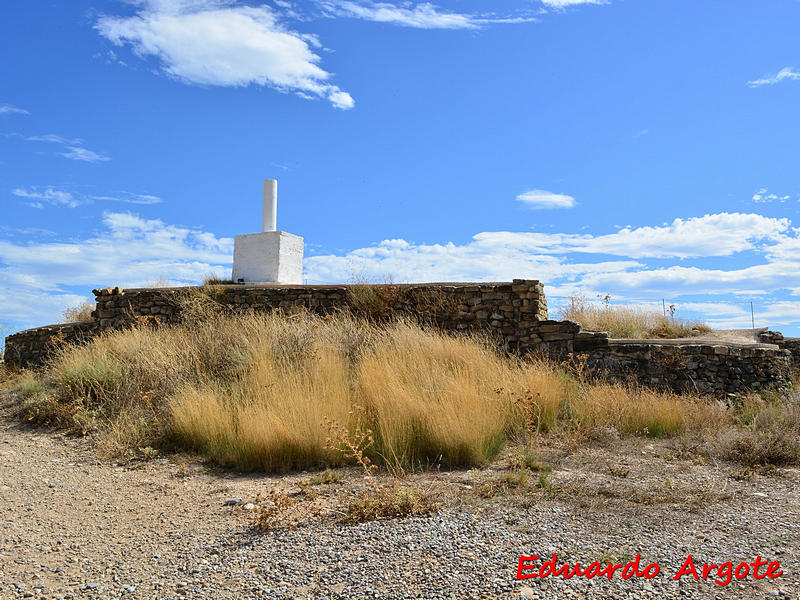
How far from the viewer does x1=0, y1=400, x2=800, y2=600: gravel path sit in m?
3.75

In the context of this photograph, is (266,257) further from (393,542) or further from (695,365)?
(393,542)

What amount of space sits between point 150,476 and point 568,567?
15.6 feet

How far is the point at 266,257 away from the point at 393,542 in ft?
36.1

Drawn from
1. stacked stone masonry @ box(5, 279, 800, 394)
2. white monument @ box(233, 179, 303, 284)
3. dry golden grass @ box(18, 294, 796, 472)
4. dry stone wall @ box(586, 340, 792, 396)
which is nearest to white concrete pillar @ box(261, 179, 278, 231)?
white monument @ box(233, 179, 303, 284)

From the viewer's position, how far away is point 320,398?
735 centimetres

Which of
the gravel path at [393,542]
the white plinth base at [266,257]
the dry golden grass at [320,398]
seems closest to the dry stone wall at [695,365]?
the dry golden grass at [320,398]

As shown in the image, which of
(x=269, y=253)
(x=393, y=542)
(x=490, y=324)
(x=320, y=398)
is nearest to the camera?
(x=393, y=542)

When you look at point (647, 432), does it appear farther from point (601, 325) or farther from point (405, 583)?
point (601, 325)

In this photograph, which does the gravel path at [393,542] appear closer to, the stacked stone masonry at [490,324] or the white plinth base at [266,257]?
the stacked stone masonry at [490,324]

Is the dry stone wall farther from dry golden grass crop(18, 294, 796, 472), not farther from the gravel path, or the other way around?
the gravel path

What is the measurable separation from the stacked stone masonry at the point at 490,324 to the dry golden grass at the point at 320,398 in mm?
882

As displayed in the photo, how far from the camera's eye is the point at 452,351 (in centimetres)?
935

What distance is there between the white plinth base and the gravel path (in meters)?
8.57

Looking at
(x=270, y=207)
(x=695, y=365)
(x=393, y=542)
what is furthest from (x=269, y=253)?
(x=393, y=542)
